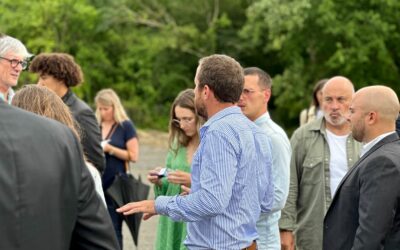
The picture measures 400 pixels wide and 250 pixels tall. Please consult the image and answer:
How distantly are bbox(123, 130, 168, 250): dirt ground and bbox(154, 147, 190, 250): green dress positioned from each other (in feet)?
10.1

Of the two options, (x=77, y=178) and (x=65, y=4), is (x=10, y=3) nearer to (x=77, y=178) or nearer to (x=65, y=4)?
(x=65, y=4)

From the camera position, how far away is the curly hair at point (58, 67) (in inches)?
265

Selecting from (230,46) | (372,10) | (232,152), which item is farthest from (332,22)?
(232,152)

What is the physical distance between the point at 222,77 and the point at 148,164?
63.2 feet

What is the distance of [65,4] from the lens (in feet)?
145

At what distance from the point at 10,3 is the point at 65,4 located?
332cm

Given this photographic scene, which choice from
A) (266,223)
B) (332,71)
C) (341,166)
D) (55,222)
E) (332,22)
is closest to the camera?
(55,222)

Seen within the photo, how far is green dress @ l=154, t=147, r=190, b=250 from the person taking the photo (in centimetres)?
580

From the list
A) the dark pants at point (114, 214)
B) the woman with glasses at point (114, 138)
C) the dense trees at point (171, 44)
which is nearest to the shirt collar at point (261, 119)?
the dark pants at point (114, 214)

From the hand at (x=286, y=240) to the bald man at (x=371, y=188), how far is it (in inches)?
58.0

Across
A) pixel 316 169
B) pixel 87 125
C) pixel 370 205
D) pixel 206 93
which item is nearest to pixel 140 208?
pixel 206 93

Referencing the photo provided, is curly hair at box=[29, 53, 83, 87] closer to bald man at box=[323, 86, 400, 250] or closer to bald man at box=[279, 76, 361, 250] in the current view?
bald man at box=[279, 76, 361, 250]

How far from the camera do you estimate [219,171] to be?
436cm

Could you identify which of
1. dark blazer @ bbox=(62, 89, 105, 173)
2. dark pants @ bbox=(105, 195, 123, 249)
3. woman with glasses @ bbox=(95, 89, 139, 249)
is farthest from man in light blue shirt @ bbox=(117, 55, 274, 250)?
woman with glasses @ bbox=(95, 89, 139, 249)
